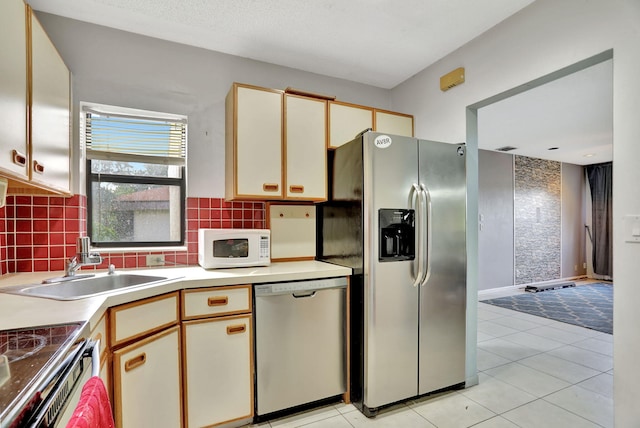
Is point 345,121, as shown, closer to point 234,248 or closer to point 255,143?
point 255,143

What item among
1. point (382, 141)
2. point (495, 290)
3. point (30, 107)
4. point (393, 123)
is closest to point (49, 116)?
point (30, 107)

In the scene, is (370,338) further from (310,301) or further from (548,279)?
(548,279)

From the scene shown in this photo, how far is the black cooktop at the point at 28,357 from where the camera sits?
23.5 inches

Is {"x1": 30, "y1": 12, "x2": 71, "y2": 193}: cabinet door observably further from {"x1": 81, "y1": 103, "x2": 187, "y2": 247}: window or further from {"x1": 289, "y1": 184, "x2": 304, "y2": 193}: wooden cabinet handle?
{"x1": 289, "y1": 184, "x2": 304, "y2": 193}: wooden cabinet handle

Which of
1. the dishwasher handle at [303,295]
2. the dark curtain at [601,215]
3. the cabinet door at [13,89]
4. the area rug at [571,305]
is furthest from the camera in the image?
the dark curtain at [601,215]

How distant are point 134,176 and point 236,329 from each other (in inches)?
56.5

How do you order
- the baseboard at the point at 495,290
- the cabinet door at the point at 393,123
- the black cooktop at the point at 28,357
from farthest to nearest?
the baseboard at the point at 495,290 → the cabinet door at the point at 393,123 → the black cooktop at the point at 28,357

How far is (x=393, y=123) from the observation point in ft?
9.36

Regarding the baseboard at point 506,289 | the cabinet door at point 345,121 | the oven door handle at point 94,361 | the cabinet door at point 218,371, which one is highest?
the cabinet door at point 345,121

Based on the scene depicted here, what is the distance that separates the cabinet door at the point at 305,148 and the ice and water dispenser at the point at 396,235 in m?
0.61

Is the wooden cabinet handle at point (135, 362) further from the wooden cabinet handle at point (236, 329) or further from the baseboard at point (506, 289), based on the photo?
the baseboard at point (506, 289)

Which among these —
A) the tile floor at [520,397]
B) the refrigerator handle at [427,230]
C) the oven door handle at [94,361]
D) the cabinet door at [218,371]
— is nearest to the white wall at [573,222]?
the tile floor at [520,397]

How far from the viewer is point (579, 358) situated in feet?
9.47

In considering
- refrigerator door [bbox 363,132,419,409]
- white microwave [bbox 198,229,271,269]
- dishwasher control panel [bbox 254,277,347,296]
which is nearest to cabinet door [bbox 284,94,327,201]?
white microwave [bbox 198,229,271,269]
